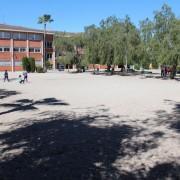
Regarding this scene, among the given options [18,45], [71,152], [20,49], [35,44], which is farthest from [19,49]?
[71,152]

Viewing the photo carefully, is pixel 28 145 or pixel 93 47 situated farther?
pixel 93 47

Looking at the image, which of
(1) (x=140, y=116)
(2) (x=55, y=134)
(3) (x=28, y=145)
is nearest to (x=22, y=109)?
(1) (x=140, y=116)

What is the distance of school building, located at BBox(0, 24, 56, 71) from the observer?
95.9 m

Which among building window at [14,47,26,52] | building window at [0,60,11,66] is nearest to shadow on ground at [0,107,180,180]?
building window at [0,60,11,66]

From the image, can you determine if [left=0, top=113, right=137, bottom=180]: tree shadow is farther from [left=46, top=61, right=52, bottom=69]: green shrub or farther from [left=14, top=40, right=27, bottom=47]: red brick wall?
[left=46, top=61, right=52, bottom=69]: green shrub

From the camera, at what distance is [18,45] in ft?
324

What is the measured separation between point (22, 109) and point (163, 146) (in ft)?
31.4

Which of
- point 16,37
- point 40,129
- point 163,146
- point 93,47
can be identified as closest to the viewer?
point 163,146

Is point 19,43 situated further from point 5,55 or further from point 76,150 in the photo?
point 76,150

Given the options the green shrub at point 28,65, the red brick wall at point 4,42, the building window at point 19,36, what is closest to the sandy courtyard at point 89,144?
the green shrub at point 28,65

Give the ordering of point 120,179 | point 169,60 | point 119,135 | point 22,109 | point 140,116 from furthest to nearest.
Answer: point 169,60
point 22,109
point 140,116
point 119,135
point 120,179

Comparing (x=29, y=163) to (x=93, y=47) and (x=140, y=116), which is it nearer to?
(x=140, y=116)

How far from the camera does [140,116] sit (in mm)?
15359

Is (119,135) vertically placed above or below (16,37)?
below
